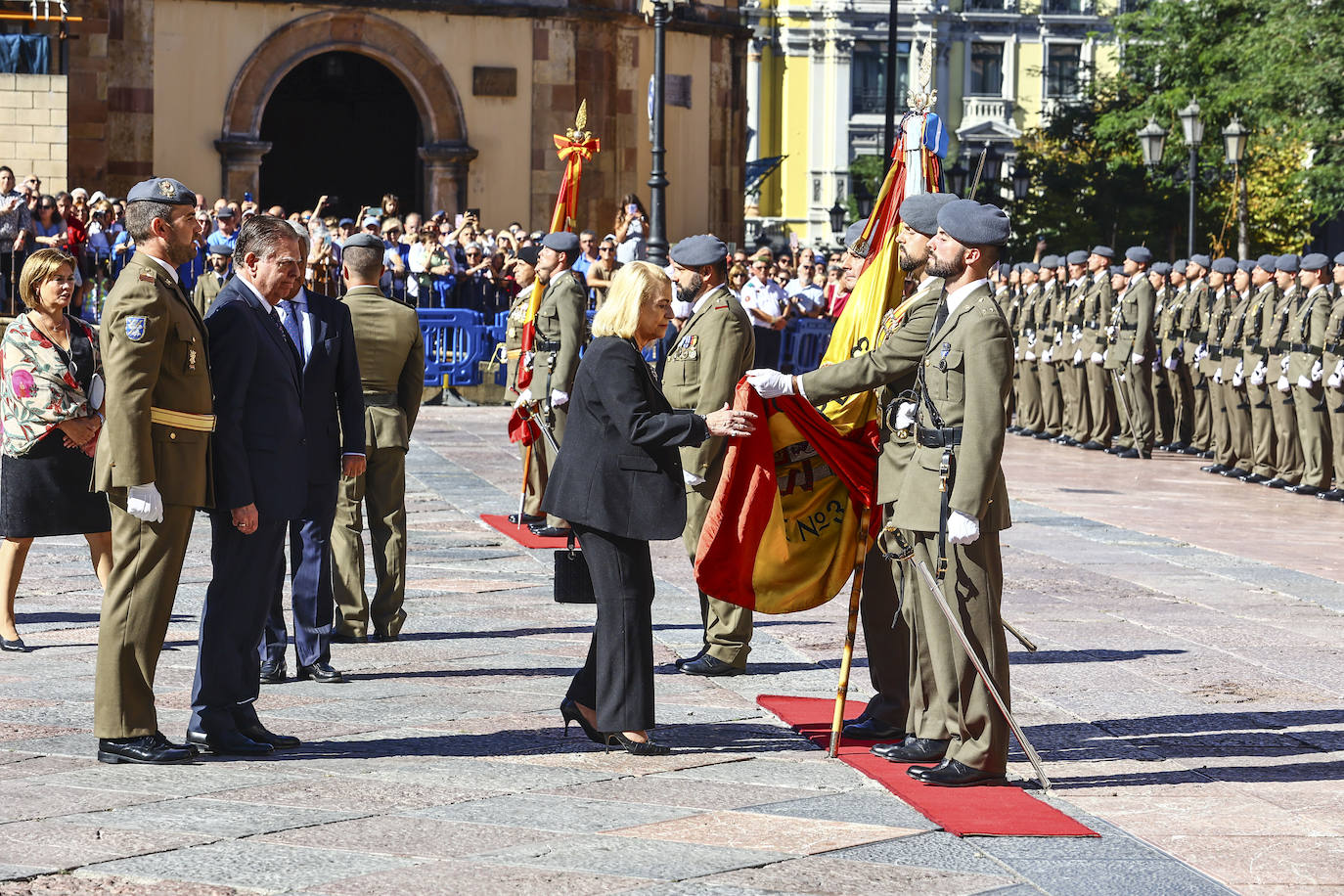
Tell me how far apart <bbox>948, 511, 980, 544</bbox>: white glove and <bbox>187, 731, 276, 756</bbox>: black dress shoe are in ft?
8.09

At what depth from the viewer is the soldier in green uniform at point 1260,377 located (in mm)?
18484

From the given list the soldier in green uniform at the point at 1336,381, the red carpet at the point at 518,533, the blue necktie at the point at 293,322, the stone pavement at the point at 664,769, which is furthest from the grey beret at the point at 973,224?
the soldier in green uniform at the point at 1336,381

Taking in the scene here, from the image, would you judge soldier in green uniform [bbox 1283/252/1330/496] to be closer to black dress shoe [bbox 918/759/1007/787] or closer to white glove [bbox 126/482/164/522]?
black dress shoe [bbox 918/759/1007/787]

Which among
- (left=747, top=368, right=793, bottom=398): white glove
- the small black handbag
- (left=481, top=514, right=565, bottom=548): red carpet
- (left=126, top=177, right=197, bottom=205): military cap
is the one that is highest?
(left=126, top=177, right=197, bottom=205): military cap

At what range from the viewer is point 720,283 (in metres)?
9.09

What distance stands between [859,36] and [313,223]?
217 feet

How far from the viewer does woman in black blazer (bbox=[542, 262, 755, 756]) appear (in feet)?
23.1

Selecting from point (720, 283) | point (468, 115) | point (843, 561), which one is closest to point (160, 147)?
point (468, 115)

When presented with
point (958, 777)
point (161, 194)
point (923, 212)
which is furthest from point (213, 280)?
point (958, 777)

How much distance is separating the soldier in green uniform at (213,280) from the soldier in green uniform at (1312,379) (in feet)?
30.6

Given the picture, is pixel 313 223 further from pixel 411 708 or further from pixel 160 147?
pixel 411 708

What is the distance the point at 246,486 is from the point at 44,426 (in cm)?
235

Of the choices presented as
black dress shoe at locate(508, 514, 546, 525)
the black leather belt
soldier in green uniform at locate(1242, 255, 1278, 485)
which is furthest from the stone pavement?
soldier in green uniform at locate(1242, 255, 1278, 485)

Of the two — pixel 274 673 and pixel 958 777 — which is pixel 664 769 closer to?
pixel 958 777
